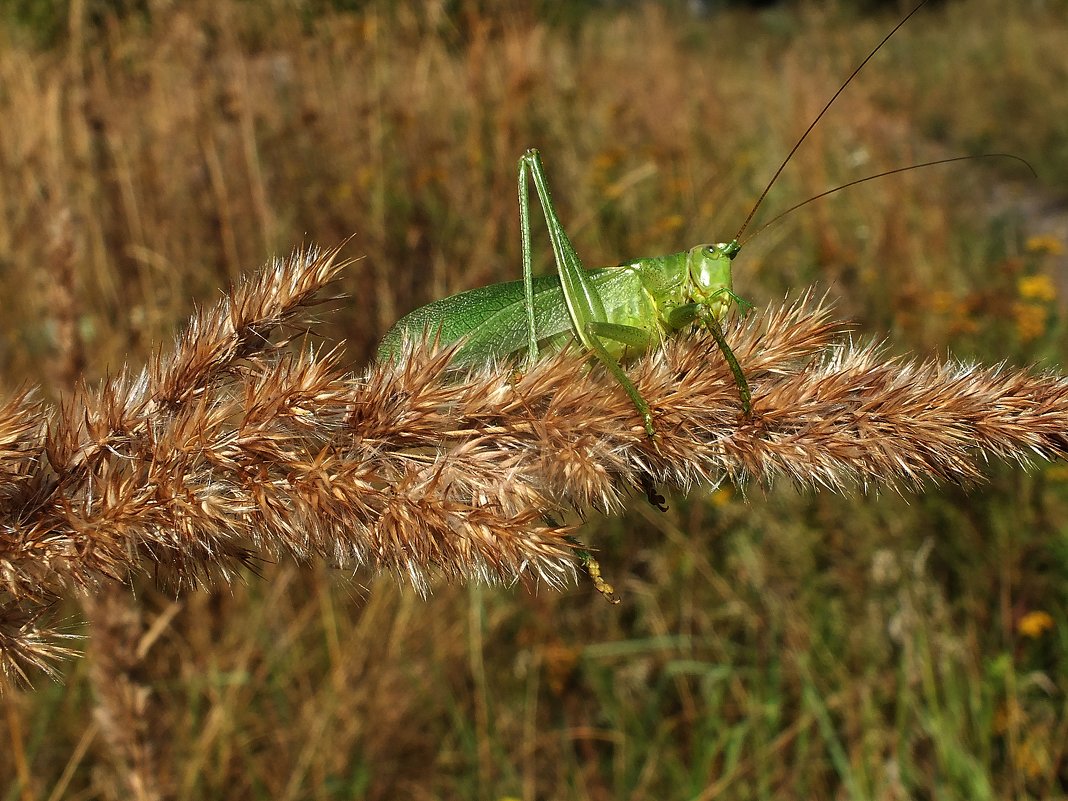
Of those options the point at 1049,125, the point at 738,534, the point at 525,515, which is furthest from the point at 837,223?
the point at 1049,125

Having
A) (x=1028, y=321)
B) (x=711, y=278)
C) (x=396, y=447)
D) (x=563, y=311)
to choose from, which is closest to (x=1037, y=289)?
(x=1028, y=321)

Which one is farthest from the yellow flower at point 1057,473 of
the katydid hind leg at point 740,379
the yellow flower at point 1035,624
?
the katydid hind leg at point 740,379

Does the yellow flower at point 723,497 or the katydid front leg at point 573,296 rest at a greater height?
the katydid front leg at point 573,296

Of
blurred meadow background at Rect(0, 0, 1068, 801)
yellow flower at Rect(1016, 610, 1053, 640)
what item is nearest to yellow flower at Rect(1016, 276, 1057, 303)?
blurred meadow background at Rect(0, 0, 1068, 801)

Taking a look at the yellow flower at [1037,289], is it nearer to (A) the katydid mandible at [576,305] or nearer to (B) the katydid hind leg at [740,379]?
(A) the katydid mandible at [576,305]

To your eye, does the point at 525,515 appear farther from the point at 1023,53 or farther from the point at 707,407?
the point at 1023,53

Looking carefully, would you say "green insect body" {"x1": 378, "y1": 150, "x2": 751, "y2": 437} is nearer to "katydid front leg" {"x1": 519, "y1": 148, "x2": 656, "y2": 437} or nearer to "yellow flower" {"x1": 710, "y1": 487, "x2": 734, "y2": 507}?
"katydid front leg" {"x1": 519, "y1": 148, "x2": 656, "y2": 437}

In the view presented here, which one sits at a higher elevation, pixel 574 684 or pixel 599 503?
pixel 599 503
